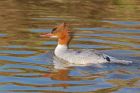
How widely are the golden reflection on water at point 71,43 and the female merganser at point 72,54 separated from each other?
0.97 feet

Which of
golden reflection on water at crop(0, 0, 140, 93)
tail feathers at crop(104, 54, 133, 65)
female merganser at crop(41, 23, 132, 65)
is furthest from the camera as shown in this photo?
female merganser at crop(41, 23, 132, 65)

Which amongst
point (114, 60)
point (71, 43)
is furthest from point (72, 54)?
point (71, 43)

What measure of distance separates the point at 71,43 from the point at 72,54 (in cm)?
165

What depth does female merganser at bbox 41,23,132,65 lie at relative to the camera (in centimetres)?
1328

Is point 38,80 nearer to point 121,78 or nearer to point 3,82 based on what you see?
point 3,82

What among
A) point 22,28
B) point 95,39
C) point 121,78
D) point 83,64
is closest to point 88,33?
point 95,39

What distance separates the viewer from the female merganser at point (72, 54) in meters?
13.3

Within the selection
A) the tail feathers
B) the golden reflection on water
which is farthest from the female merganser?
the golden reflection on water

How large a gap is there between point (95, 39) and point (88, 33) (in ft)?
1.94

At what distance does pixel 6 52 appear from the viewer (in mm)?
14023

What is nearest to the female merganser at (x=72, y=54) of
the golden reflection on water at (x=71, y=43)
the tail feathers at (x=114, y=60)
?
the tail feathers at (x=114, y=60)

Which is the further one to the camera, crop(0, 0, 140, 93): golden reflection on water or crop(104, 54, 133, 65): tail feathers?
crop(104, 54, 133, 65): tail feathers

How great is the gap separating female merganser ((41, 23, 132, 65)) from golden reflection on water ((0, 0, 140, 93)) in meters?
0.30

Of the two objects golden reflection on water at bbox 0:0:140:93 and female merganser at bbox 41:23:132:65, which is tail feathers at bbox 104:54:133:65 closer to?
female merganser at bbox 41:23:132:65
